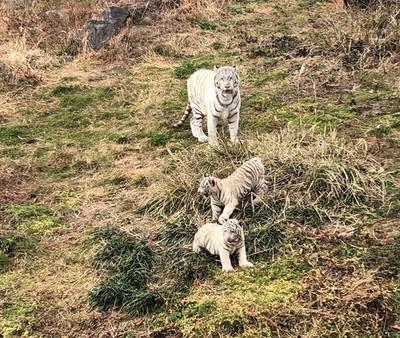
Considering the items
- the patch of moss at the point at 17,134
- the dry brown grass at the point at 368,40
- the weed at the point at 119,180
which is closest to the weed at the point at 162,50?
the dry brown grass at the point at 368,40

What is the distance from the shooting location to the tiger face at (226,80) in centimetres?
584

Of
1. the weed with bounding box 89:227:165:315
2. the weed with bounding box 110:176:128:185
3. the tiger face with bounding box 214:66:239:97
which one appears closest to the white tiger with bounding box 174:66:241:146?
the tiger face with bounding box 214:66:239:97

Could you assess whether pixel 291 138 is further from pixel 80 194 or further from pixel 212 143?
pixel 80 194

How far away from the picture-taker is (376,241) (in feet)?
13.9

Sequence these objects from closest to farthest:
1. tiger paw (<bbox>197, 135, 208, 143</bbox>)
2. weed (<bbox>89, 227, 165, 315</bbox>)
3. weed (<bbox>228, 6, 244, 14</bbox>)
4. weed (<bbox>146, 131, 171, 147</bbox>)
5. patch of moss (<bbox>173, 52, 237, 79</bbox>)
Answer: weed (<bbox>89, 227, 165, 315</bbox>)
tiger paw (<bbox>197, 135, 208, 143</bbox>)
weed (<bbox>146, 131, 171, 147</bbox>)
patch of moss (<bbox>173, 52, 237, 79</bbox>)
weed (<bbox>228, 6, 244, 14</bbox>)

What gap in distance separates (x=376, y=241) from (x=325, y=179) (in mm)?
773

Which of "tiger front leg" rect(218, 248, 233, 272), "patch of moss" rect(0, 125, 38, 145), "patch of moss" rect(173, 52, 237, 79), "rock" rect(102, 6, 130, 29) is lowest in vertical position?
"tiger front leg" rect(218, 248, 233, 272)

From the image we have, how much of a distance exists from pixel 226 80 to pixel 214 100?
32 centimetres

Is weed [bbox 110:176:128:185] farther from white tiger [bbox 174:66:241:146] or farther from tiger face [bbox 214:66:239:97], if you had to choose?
tiger face [bbox 214:66:239:97]

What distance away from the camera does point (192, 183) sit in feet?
16.8

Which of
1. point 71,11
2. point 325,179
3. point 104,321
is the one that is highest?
point 71,11

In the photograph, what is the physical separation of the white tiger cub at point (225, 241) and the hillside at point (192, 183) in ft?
0.35

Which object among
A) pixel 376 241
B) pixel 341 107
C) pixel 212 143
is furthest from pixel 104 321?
pixel 341 107

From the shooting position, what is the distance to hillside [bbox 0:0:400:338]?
3793 mm
